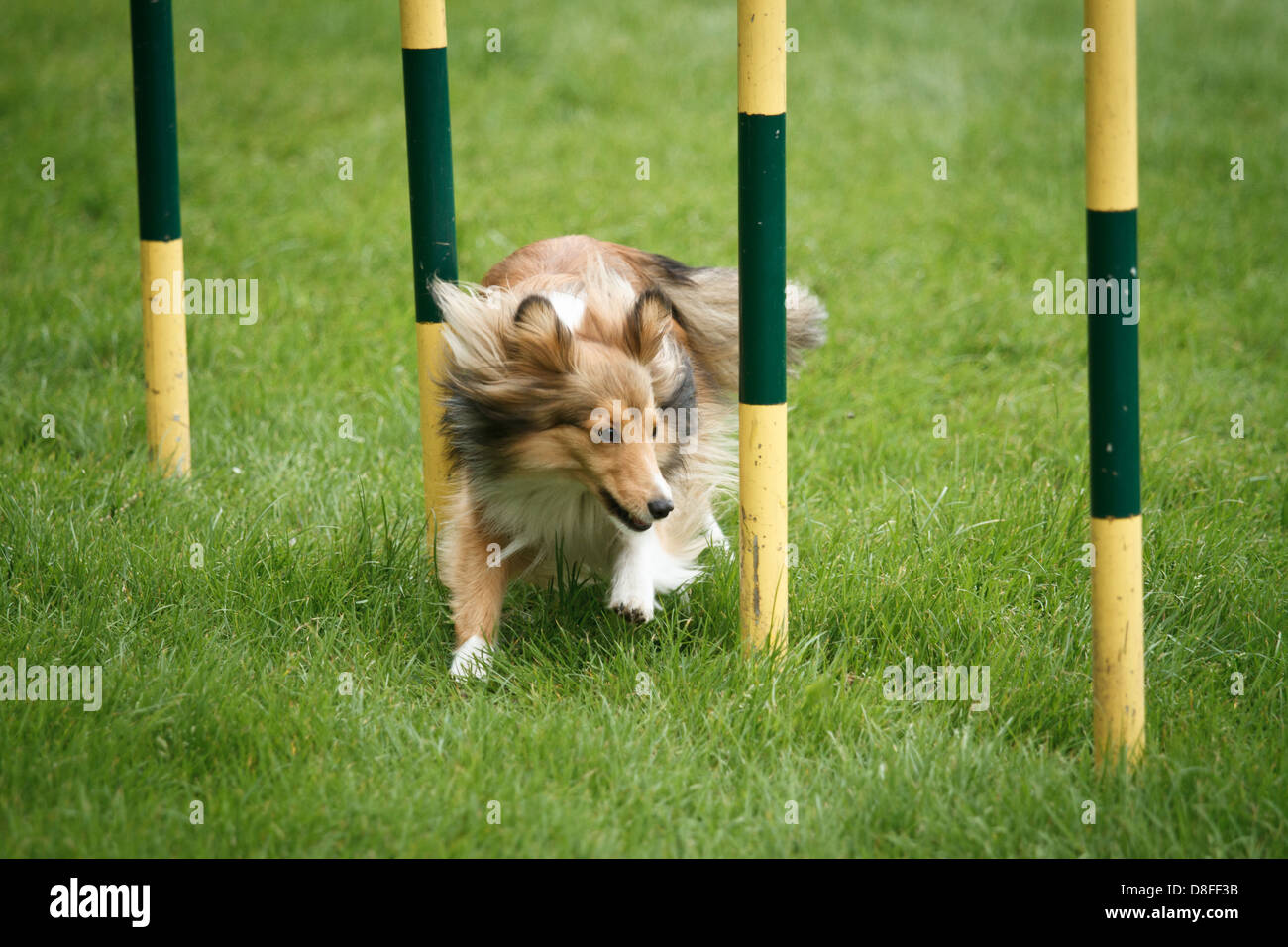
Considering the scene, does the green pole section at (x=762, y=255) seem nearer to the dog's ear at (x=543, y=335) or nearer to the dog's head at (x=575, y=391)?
the dog's head at (x=575, y=391)

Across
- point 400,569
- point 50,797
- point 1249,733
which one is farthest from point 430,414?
point 1249,733

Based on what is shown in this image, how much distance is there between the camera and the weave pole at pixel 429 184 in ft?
13.6

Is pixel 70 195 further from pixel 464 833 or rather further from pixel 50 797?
pixel 464 833

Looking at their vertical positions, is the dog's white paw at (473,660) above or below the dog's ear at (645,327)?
below

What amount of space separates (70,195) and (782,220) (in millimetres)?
6435

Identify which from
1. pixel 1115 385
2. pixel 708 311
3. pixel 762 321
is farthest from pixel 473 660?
pixel 1115 385

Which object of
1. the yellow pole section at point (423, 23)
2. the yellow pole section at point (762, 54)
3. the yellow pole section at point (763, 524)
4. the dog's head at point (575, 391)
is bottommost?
the yellow pole section at point (763, 524)

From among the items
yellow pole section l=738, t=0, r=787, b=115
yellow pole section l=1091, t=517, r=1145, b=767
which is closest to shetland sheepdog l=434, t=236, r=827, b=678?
yellow pole section l=738, t=0, r=787, b=115

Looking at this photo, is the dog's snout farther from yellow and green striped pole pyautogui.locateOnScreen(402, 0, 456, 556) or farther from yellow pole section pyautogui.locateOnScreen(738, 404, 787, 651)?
yellow and green striped pole pyautogui.locateOnScreen(402, 0, 456, 556)

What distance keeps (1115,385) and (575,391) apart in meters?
1.53

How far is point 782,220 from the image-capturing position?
3.58 meters

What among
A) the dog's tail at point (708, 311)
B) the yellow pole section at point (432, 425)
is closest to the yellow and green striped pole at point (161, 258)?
the yellow pole section at point (432, 425)

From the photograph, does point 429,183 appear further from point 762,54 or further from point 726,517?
point 726,517

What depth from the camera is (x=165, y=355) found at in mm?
5238
